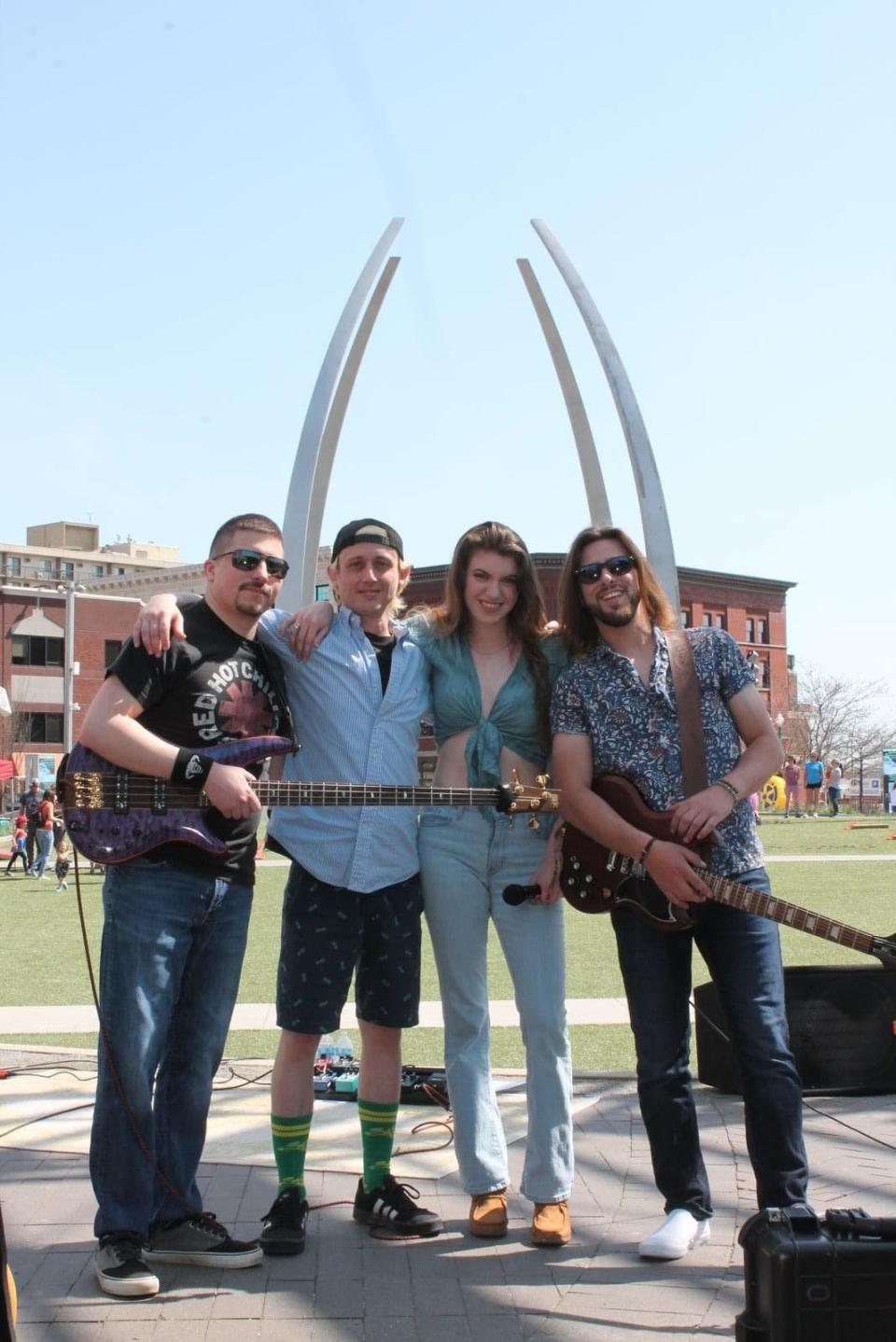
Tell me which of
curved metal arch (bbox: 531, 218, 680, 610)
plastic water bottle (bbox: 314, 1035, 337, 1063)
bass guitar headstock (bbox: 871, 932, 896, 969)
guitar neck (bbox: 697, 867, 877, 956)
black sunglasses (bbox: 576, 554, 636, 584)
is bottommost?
plastic water bottle (bbox: 314, 1035, 337, 1063)

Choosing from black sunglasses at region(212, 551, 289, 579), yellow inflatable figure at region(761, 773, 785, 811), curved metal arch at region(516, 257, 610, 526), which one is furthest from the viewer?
yellow inflatable figure at region(761, 773, 785, 811)

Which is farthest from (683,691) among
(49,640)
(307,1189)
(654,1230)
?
(49,640)

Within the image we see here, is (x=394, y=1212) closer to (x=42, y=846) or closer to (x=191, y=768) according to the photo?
(x=191, y=768)

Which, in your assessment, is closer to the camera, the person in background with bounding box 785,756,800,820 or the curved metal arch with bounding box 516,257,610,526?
the curved metal arch with bounding box 516,257,610,526

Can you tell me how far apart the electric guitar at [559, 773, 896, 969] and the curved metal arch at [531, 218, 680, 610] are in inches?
830

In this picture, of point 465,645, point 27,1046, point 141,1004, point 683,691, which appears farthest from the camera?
point 27,1046

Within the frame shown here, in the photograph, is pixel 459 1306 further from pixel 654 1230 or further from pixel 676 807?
pixel 676 807

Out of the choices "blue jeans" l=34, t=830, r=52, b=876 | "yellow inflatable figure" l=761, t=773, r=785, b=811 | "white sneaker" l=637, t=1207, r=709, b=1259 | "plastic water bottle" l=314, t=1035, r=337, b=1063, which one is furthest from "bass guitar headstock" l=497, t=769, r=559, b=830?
"yellow inflatable figure" l=761, t=773, r=785, b=811

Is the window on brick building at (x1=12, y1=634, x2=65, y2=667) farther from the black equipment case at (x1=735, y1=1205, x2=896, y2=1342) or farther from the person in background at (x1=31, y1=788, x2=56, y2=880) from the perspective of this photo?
the black equipment case at (x1=735, y1=1205, x2=896, y2=1342)

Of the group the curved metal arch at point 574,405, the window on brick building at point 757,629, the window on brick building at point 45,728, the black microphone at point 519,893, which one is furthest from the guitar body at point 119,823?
the window on brick building at point 757,629

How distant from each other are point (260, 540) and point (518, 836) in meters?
1.20

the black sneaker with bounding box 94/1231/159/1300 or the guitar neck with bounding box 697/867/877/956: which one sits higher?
the guitar neck with bounding box 697/867/877/956

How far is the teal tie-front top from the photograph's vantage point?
4180mm

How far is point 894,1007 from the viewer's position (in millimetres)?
5492
